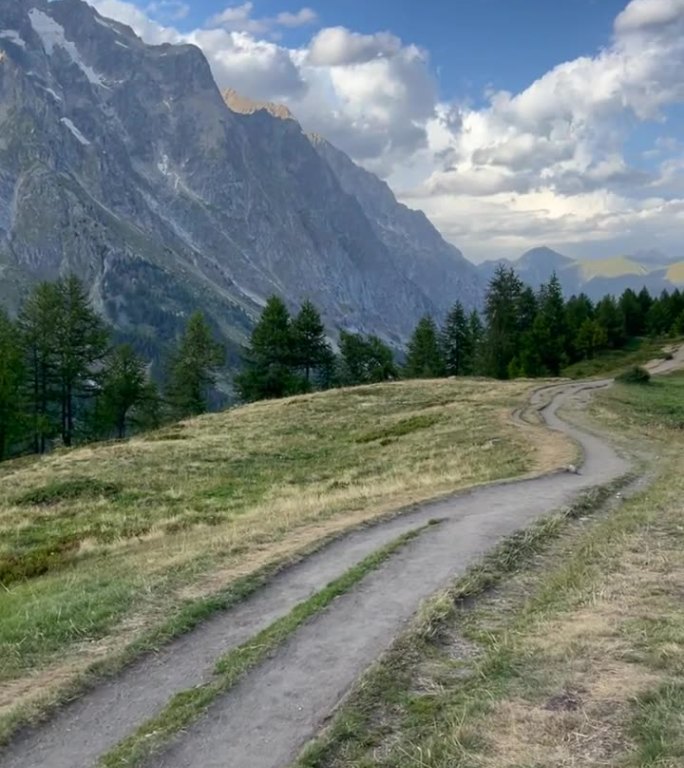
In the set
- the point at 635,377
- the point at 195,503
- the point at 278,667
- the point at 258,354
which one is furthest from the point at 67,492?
the point at 258,354

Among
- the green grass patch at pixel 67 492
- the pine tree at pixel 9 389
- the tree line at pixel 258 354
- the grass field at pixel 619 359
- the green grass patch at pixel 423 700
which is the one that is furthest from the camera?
the grass field at pixel 619 359

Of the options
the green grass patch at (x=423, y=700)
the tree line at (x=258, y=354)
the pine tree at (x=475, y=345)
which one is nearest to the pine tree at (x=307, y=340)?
the tree line at (x=258, y=354)

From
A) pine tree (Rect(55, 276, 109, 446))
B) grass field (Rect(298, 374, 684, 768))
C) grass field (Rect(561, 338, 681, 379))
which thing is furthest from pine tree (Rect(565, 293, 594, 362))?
grass field (Rect(298, 374, 684, 768))

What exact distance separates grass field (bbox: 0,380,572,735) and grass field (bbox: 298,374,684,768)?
4.33 metres

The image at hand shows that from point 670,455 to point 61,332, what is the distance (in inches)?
2138

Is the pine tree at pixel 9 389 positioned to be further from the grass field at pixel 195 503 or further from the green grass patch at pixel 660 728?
the green grass patch at pixel 660 728

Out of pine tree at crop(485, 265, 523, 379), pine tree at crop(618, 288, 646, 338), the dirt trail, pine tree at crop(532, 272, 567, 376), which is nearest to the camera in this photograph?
the dirt trail

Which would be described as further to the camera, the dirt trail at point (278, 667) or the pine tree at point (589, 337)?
the pine tree at point (589, 337)

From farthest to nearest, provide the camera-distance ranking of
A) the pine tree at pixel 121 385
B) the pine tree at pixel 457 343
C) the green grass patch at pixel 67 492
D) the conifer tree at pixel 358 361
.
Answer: the conifer tree at pixel 358 361 → the pine tree at pixel 457 343 → the pine tree at pixel 121 385 → the green grass patch at pixel 67 492

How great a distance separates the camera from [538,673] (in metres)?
9.48

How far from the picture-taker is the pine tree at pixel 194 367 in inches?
3265

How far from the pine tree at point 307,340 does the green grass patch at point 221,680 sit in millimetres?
69514

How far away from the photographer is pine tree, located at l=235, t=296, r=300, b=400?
270ft

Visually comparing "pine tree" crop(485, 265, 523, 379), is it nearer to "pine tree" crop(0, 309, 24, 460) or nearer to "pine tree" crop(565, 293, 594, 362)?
"pine tree" crop(565, 293, 594, 362)
